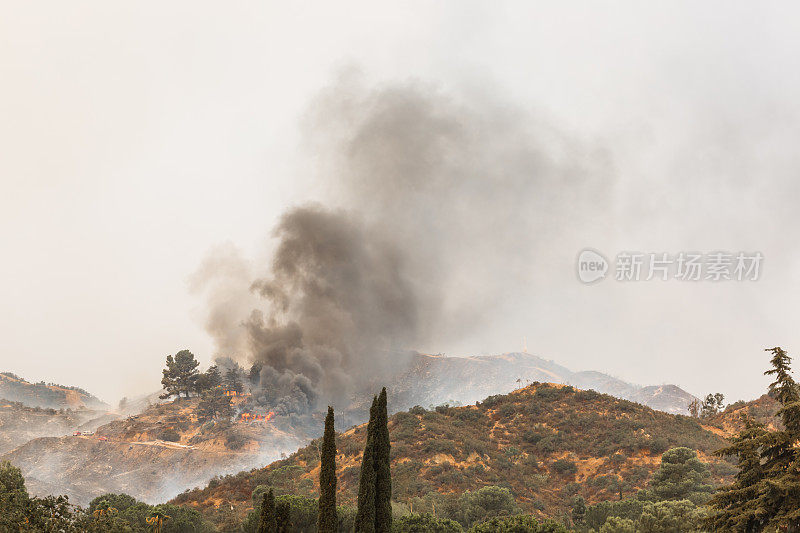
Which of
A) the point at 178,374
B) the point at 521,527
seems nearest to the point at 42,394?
the point at 178,374

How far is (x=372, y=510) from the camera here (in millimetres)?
29422

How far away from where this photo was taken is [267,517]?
76.9 feet

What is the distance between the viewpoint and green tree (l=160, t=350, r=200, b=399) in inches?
5059

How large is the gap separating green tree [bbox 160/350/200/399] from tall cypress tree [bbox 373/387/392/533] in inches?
4480

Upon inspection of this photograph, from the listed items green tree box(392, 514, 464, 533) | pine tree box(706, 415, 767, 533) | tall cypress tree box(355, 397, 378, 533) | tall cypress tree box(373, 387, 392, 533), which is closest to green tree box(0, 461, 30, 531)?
tall cypress tree box(355, 397, 378, 533)

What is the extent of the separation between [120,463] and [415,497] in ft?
257

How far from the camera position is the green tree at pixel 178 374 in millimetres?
128500

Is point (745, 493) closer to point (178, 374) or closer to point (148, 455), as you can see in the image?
point (148, 455)

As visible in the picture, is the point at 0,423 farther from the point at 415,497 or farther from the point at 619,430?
the point at 619,430

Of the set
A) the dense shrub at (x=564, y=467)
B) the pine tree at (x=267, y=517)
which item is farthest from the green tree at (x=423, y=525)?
the dense shrub at (x=564, y=467)

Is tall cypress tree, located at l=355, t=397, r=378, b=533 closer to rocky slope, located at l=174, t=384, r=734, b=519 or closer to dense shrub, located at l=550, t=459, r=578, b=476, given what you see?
rocky slope, located at l=174, t=384, r=734, b=519

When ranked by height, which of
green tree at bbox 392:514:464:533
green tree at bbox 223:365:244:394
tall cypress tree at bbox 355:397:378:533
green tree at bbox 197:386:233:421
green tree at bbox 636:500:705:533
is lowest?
green tree at bbox 392:514:464:533

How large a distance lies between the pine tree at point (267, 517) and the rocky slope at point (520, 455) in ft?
99.2

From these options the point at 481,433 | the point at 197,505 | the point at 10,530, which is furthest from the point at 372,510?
the point at 481,433
